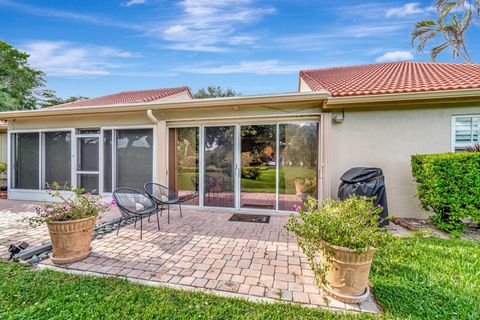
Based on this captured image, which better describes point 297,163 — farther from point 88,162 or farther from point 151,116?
point 88,162

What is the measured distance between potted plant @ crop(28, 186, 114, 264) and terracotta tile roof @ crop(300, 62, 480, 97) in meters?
5.72

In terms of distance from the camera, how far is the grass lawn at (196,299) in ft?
7.20

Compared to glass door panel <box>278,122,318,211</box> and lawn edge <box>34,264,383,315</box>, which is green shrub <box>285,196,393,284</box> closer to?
lawn edge <box>34,264,383,315</box>

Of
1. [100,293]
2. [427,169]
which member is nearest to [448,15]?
[427,169]

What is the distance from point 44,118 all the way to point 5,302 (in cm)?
740

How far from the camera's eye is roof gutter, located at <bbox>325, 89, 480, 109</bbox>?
186 inches

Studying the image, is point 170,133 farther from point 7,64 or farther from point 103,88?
point 7,64

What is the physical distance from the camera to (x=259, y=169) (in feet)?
20.5

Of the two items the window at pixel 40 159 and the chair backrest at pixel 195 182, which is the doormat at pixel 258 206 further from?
the window at pixel 40 159

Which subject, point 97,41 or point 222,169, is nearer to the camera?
point 222,169

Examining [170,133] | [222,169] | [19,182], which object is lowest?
[19,182]

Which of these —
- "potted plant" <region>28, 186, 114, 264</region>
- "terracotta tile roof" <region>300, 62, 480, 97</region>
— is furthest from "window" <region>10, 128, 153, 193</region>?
"terracotta tile roof" <region>300, 62, 480, 97</region>

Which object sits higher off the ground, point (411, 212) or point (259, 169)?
point (259, 169)

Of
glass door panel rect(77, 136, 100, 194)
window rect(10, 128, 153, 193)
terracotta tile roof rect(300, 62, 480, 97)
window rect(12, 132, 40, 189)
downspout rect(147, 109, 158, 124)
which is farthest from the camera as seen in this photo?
window rect(12, 132, 40, 189)
